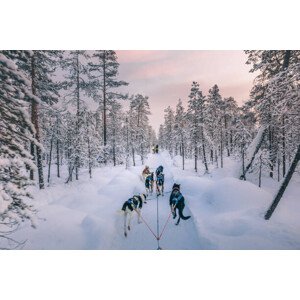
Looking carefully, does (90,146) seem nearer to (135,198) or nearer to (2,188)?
(135,198)

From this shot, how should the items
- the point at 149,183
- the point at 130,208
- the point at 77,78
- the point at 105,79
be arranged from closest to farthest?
the point at 130,208
the point at 77,78
the point at 149,183
the point at 105,79

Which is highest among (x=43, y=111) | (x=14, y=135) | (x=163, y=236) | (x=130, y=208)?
(x=43, y=111)

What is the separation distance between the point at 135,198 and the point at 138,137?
80.4 ft

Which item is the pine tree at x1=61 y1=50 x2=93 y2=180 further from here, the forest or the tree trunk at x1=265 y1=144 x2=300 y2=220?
the tree trunk at x1=265 y1=144 x2=300 y2=220

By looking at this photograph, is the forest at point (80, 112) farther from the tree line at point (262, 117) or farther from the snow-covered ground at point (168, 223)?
the snow-covered ground at point (168, 223)

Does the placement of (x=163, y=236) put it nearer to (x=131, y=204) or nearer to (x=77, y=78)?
(x=131, y=204)

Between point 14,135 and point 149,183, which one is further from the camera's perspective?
point 149,183

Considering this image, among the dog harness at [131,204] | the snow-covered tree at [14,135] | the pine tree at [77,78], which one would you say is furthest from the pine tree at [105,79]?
the snow-covered tree at [14,135]

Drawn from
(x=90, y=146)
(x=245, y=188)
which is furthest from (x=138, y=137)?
(x=245, y=188)

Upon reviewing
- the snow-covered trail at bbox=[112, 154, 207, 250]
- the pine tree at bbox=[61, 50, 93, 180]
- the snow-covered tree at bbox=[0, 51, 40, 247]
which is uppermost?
the pine tree at bbox=[61, 50, 93, 180]

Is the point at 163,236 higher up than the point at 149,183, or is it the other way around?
the point at 149,183

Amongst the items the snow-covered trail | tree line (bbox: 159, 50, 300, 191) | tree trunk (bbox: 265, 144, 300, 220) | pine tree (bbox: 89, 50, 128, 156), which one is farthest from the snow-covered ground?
pine tree (bbox: 89, 50, 128, 156)

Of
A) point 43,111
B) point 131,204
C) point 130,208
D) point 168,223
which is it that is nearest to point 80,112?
point 43,111
